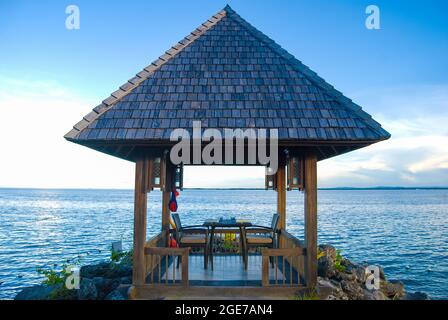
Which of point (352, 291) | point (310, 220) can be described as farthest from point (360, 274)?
point (310, 220)

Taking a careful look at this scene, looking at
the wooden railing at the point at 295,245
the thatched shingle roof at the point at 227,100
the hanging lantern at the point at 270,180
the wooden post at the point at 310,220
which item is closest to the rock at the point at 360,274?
the wooden railing at the point at 295,245

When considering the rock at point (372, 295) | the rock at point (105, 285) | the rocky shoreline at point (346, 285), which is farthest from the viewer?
the rock at point (372, 295)

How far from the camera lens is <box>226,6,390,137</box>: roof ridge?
6252mm

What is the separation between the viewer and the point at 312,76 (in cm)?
717

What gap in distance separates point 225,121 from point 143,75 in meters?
2.10

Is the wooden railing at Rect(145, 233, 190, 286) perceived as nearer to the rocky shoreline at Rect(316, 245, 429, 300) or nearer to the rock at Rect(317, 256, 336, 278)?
the rocky shoreline at Rect(316, 245, 429, 300)

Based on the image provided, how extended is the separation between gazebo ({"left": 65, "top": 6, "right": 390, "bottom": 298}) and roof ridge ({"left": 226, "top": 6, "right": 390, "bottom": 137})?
0.02 meters

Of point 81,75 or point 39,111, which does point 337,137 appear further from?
point 39,111

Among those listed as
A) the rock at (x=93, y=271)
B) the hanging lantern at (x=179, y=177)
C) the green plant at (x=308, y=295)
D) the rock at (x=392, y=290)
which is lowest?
the rock at (x=392, y=290)

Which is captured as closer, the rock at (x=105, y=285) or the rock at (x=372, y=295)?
the rock at (x=105, y=285)

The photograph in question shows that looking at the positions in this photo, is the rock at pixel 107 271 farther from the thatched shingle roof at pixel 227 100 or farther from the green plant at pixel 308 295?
the green plant at pixel 308 295

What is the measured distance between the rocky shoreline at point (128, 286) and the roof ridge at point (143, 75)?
294 cm

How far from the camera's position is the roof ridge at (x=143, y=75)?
20.4ft

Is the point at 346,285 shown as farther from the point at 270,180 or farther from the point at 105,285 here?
the point at 105,285
